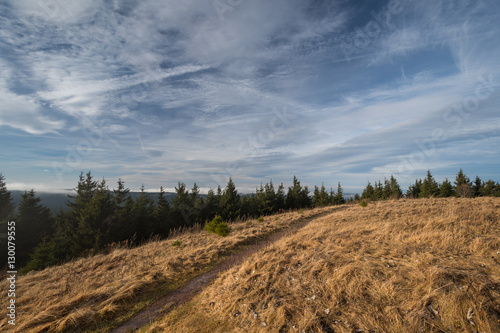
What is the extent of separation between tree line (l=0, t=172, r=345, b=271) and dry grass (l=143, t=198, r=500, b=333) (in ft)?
40.1

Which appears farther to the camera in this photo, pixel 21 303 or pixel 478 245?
pixel 21 303

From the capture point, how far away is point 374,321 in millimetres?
3605

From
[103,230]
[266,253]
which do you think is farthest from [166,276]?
[103,230]

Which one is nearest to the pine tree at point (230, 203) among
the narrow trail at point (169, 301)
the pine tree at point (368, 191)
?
the narrow trail at point (169, 301)

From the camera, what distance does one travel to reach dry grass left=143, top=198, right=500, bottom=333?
3.44m

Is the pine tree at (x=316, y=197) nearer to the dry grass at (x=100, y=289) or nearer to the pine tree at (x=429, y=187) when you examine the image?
the pine tree at (x=429, y=187)

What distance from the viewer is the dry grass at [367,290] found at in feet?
11.3

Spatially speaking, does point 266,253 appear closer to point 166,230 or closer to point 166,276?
point 166,276

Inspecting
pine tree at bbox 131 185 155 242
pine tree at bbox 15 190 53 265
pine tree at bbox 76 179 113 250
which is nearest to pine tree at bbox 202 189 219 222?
pine tree at bbox 131 185 155 242

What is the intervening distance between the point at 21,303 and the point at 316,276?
943 centimetres

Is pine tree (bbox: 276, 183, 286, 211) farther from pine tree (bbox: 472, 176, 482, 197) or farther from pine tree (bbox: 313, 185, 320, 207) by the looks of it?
pine tree (bbox: 472, 176, 482, 197)

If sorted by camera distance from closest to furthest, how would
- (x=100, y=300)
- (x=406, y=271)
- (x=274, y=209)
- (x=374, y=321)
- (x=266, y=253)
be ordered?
(x=374, y=321) < (x=406, y=271) < (x=100, y=300) < (x=266, y=253) < (x=274, y=209)

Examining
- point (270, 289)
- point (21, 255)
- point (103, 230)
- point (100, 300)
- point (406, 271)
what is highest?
point (406, 271)

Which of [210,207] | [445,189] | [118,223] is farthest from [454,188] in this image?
[118,223]
